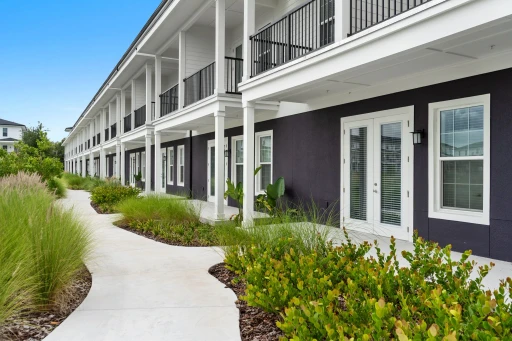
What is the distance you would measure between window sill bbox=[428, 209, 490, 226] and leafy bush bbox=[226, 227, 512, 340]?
270cm

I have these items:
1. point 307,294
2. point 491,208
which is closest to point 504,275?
point 491,208

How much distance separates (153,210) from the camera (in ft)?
29.5

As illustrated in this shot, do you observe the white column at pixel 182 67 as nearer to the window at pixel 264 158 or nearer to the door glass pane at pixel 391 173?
the window at pixel 264 158

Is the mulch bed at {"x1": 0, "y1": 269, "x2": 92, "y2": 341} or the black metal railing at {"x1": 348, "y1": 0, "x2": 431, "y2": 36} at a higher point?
the black metal railing at {"x1": 348, "y1": 0, "x2": 431, "y2": 36}

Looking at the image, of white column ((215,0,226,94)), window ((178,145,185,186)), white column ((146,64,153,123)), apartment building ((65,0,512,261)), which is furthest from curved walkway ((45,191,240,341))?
window ((178,145,185,186))

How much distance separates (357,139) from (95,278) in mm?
5608

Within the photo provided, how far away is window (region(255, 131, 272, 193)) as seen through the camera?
36.8 feet

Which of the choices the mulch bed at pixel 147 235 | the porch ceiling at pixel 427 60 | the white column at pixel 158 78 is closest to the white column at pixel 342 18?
the porch ceiling at pixel 427 60

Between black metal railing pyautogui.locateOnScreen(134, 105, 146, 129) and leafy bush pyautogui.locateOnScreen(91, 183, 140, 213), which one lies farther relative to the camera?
black metal railing pyautogui.locateOnScreen(134, 105, 146, 129)

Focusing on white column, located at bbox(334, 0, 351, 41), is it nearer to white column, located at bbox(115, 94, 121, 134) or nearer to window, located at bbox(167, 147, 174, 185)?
window, located at bbox(167, 147, 174, 185)

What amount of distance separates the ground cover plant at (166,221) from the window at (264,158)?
2.82 metres

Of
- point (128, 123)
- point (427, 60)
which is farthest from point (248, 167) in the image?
point (128, 123)

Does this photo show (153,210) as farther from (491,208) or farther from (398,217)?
(491,208)

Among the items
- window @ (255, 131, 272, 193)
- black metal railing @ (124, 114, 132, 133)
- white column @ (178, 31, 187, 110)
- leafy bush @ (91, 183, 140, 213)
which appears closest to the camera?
window @ (255, 131, 272, 193)
